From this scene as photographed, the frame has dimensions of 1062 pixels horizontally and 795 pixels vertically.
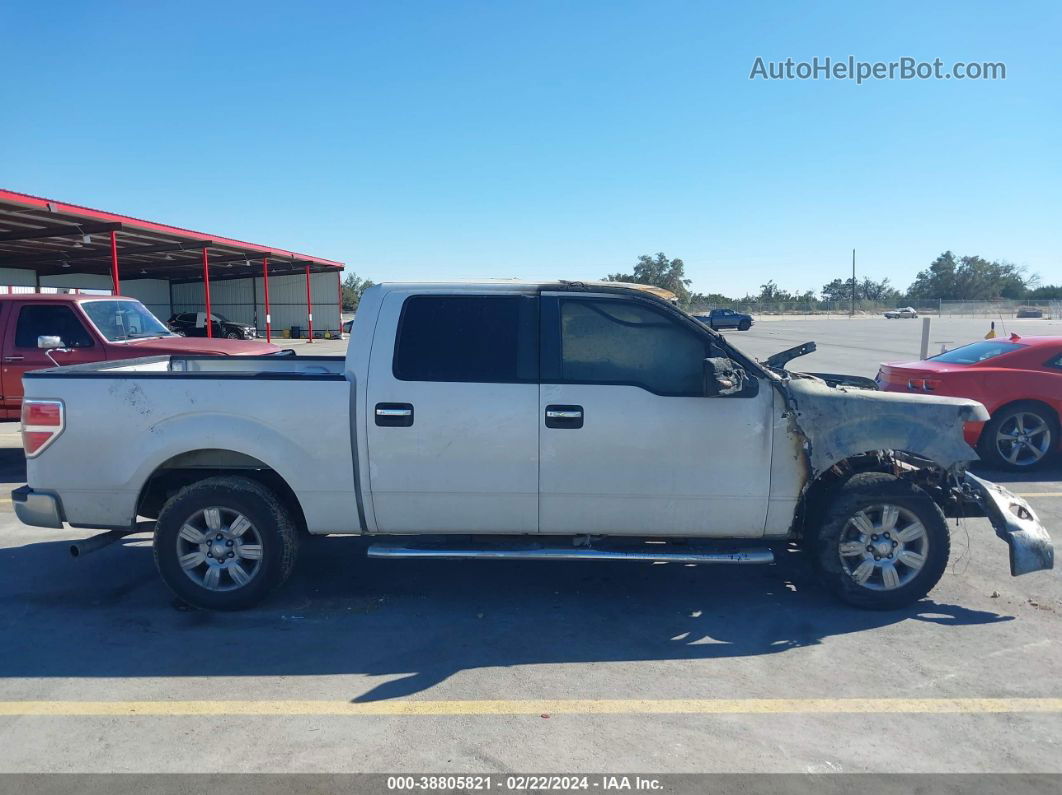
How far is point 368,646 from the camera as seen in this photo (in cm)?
446

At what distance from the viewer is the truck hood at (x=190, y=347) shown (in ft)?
31.1

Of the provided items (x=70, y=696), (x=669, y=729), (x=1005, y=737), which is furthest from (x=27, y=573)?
(x=1005, y=737)

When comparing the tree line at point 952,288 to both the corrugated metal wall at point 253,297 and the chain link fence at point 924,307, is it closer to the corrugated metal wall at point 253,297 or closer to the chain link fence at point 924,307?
the chain link fence at point 924,307

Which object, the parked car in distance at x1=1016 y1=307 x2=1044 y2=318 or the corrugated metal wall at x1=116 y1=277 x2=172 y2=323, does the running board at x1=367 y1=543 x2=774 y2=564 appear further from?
the parked car in distance at x1=1016 y1=307 x2=1044 y2=318

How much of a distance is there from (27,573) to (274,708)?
304 centimetres

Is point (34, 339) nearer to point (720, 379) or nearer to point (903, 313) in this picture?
point (720, 379)

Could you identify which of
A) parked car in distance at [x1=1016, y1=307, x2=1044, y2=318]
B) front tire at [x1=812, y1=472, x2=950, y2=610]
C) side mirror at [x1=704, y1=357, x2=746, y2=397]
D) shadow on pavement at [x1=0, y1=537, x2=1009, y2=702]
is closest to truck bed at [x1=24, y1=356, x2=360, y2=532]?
shadow on pavement at [x1=0, y1=537, x2=1009, y2=702]

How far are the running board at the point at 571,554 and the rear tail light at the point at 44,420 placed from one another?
6.83ft

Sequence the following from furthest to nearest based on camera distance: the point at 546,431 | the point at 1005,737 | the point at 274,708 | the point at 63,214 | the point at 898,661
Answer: the point at 63,214 < the point at 546,431 < the point at 898,661 < the point at 274,708 < the point at 1005,737

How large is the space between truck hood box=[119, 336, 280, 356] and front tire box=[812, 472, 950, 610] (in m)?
6.71

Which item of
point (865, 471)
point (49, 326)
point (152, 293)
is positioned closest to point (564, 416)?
point (865, 471)

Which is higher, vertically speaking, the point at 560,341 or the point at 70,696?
the point at 560,341

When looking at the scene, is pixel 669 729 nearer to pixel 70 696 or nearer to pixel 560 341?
pixel 560 341

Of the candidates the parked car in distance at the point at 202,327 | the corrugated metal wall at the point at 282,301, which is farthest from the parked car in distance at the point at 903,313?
the parked car in distance at the point at 202,327
